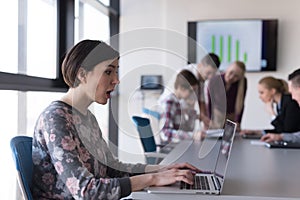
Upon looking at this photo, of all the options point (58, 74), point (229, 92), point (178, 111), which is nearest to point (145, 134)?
point (178, 111)

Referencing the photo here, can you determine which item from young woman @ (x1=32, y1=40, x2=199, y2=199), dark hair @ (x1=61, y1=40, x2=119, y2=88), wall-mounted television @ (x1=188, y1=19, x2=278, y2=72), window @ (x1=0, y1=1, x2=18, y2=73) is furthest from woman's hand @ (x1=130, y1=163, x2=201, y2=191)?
wall-mounted television @ (x1=188, y1=19, x2=278, y2=72)

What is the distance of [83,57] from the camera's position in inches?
60.8

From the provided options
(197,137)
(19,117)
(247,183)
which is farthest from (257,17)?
(247,183)

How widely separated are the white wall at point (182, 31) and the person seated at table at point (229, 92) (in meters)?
0.97

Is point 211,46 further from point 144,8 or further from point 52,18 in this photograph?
point 52,18

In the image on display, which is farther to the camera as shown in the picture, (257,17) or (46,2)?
(257,17)

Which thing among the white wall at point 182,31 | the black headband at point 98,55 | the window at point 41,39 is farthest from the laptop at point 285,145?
the white wall at point 182,31

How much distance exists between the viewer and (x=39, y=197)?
1.47 meters

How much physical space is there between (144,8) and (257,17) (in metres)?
1.38

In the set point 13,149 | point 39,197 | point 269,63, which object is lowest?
point 39,197

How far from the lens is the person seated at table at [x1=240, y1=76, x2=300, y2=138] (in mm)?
3090

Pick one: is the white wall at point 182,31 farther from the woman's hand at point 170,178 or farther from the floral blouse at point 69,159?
the woman's hand at point 170,178

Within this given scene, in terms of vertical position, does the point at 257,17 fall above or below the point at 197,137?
above

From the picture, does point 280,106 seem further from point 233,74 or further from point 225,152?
point 225,152
